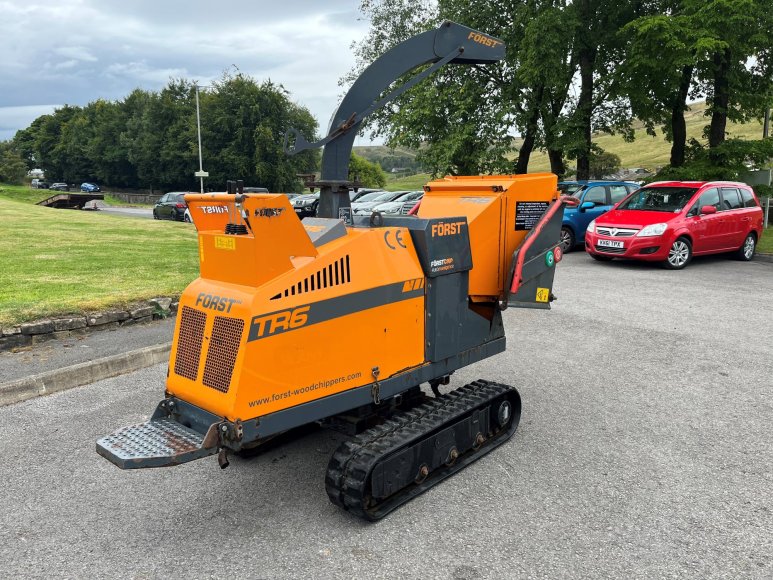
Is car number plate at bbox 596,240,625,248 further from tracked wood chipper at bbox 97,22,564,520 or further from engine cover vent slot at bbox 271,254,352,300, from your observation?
engine cover vent slot at bbox 271,254,352,300

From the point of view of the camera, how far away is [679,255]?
13109 mm

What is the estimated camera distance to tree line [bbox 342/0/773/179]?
1644cm

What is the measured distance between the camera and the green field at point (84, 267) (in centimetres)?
809

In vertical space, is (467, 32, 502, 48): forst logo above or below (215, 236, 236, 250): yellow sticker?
above

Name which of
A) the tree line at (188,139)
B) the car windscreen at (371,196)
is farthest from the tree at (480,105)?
the tree line at (188,139)

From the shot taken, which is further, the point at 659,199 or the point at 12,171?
the point at 12,171

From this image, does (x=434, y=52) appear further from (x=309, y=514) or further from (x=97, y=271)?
(x=97, y=271)

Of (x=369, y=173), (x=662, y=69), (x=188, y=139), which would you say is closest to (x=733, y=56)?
(x=662, y=69)

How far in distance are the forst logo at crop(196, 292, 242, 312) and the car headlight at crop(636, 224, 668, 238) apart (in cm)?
1134

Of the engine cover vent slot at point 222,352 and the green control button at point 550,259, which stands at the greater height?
the green control button at point 550,259

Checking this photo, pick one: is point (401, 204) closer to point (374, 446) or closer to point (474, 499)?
point (474, 499)

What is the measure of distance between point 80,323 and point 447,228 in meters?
5.34

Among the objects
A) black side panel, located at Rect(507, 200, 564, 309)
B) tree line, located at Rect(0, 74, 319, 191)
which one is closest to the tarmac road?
black side panel, located at Rect(507, 200, 564, 309)

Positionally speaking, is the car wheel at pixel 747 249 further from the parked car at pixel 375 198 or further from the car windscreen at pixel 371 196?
the car windscreen at pixel 371 196
